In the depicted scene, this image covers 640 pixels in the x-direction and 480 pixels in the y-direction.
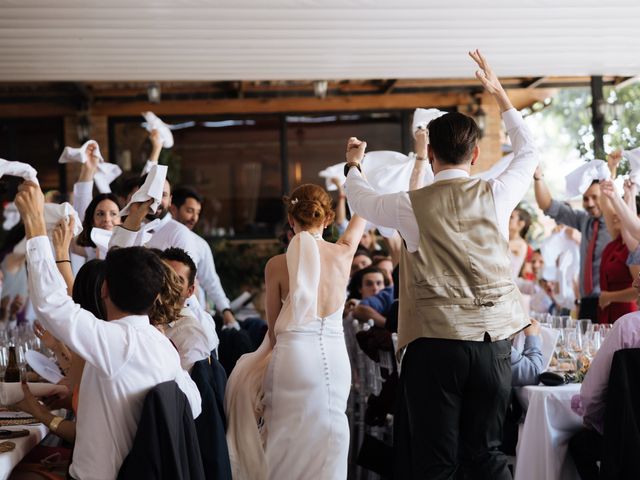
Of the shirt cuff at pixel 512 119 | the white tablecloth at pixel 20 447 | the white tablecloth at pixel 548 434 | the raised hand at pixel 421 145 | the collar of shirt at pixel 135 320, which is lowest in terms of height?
the white tablecloth at pixel 548 434

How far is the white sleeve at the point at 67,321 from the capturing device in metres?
2.56

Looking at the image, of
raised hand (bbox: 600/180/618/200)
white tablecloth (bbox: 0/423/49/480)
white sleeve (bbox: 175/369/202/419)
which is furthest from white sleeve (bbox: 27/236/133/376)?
raised hand (bbox: 600/180/618/200)

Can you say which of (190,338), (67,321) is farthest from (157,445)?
(190,338)

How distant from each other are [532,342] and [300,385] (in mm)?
1014

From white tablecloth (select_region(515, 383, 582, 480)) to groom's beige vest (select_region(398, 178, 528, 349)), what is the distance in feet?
1.97

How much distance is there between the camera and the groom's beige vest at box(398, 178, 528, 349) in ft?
10.9

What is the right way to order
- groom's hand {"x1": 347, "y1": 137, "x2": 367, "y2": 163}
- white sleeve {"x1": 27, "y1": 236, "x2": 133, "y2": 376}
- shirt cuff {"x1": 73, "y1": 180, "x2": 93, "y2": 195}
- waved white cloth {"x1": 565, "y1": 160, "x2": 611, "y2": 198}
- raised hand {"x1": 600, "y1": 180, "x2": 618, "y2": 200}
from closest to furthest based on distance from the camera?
white sleeve {"x1": 27, "y1": 236, "x2": 133, "y2": 376} → groom's hand {"x1": 347, "y1": 137, "x2": 367, "y2": 163} → raised hand {"x1": 600, "y1": 180, "x2": 618, "y2": 200} → shirt cuff {"x1": 73, "y1": 180, "x2": 93, "y2": 195} → waved white cloth {"x1": 565, "y1": 160, "x2": 611, "y2": 198}

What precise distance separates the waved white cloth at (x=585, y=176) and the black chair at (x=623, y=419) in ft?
8.11

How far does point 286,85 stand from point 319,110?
57 centimetres

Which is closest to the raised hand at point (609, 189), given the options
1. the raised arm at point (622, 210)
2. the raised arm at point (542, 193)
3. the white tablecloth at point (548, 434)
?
the raised arm at point (622, 210)

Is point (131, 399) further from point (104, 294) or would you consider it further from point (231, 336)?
point (231, 336)

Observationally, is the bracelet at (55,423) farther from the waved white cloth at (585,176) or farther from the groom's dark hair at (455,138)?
the waved white cloth at (585,176)

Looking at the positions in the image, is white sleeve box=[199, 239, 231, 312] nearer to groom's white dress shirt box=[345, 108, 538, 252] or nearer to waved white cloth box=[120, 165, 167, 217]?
waved white cloth box=[120, 165, 167, 217]

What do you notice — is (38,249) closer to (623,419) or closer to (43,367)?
(43,367)
